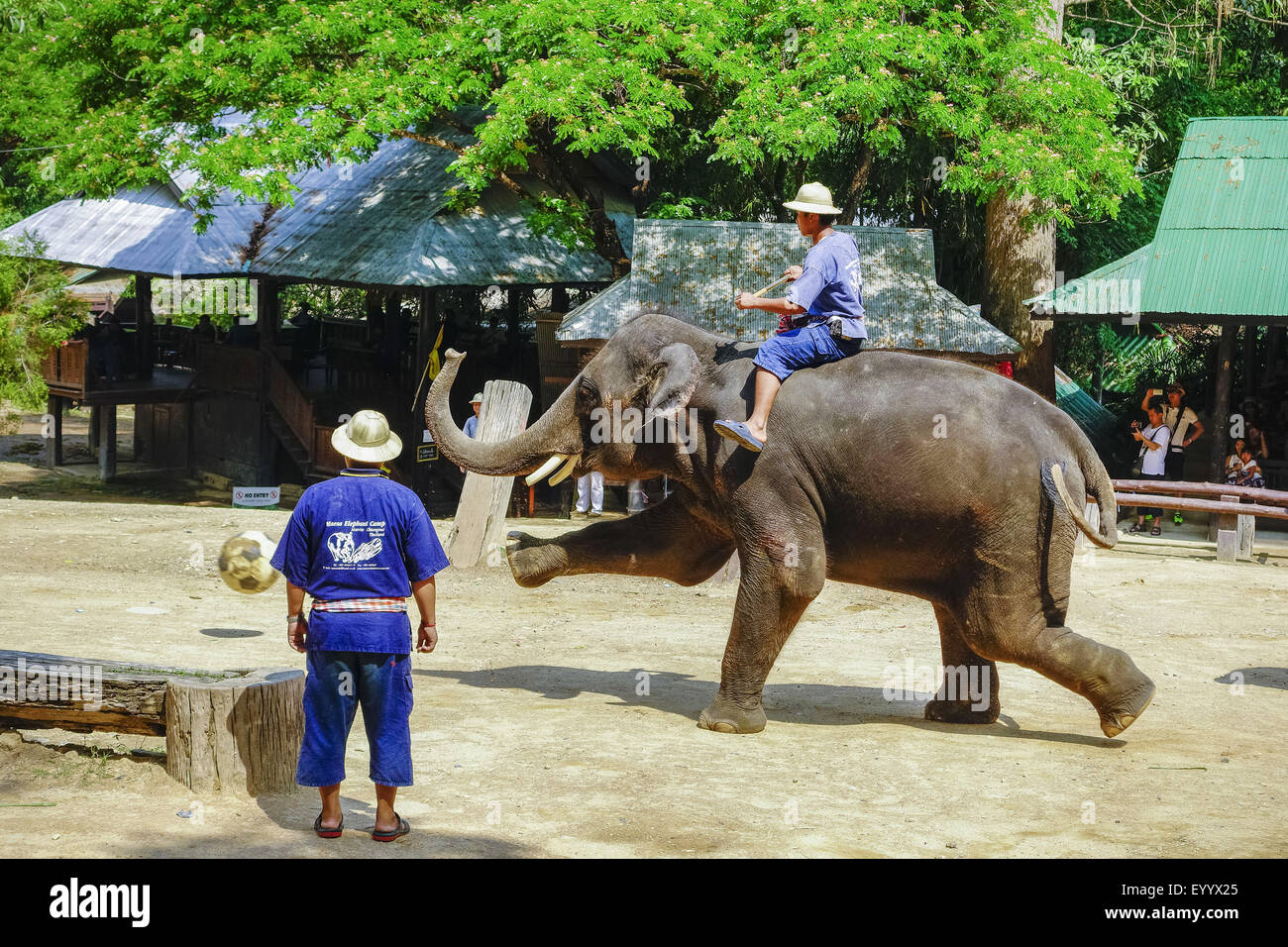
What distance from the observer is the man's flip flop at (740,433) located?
335 inches

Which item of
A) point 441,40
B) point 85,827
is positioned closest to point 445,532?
point 441,40

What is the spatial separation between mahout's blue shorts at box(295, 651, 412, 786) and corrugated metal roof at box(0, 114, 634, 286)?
14.8 m

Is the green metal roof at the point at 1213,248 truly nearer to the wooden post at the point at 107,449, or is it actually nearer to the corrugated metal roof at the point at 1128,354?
the corrugated metal roof at the point at 1128,354

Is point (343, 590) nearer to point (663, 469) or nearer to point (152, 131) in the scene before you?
point (663, 469)

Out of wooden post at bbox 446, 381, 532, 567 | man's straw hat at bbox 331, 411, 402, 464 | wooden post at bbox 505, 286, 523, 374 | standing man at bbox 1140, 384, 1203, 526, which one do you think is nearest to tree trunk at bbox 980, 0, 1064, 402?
standing man at bbox 1140, 384, 1203, 526

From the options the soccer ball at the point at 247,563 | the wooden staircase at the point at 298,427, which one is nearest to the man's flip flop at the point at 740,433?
the soccer ball at the point at 247,563

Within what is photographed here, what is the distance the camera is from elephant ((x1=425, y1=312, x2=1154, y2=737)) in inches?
336

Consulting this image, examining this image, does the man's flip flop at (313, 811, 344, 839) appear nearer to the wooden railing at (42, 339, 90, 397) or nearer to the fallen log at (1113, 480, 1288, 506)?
the fallen log at (1113, 480, 1288, 506)

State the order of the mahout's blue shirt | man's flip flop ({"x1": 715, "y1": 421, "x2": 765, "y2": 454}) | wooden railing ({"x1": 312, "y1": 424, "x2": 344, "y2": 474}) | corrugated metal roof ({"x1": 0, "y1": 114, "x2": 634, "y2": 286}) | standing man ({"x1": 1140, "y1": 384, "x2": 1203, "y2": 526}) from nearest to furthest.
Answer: the mahout's blue shirt
man's flip flop ({"x1": 715, "y1": 421, "x2": 765, "y2": 454})
standing man ({"x1": 1140, "y1": 384, "x2": 1203, "y2": 526})
corrugated metal roof ({"x1": 0, "y1": 114, "x2": 634, "y2": 286})
wooden railing ({"x1": 312, "y1": 424, "x2": 344, "y2": 474})

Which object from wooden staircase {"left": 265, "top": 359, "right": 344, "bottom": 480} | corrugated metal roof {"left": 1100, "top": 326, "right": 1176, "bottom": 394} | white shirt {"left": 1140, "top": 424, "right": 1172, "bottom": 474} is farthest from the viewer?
corrugated metal roof {"left": 1100, "top": 326, "right": 1176, "bottom": 394}

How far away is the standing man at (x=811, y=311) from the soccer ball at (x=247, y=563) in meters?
2.83

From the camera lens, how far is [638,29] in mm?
18547

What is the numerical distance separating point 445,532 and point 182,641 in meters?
5.77

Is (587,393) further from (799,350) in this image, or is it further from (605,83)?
(605,83)
